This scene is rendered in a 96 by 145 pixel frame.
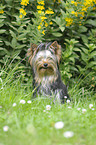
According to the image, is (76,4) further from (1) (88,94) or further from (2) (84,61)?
(1) (88,94)

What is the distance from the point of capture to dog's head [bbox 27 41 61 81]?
3.44 meters

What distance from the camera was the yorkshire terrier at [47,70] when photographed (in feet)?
11.3

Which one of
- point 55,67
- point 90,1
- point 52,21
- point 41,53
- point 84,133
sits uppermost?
point 90,1

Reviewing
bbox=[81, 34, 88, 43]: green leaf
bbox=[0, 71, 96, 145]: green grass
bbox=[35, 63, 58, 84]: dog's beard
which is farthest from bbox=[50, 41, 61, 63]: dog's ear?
bbox=[81, 34, 88, 43]: green leaf

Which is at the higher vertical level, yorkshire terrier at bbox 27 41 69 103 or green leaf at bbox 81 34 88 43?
green leaf at bbox 81 34 88 43

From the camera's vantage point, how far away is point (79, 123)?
2443mm

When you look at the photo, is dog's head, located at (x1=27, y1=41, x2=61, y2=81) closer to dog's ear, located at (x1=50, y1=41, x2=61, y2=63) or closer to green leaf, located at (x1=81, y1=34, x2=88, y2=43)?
dog's ear, located at (x1=50, y1=41, x2=61, y2=63)

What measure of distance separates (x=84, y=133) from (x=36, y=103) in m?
1.39

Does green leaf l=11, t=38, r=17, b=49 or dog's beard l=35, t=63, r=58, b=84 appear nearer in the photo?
dog's beard l=35, t=63, r=58, b=84

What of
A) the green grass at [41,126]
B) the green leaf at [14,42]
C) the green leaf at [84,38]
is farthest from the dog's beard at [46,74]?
the green leaf at [84,38]

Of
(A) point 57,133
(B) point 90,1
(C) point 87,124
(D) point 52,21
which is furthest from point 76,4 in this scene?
(A) point 57,133

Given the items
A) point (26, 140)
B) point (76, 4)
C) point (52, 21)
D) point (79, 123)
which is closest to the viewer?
point (26, 140)

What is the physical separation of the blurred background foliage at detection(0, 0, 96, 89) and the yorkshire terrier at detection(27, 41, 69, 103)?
905mm

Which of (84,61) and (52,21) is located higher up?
(52,21)
